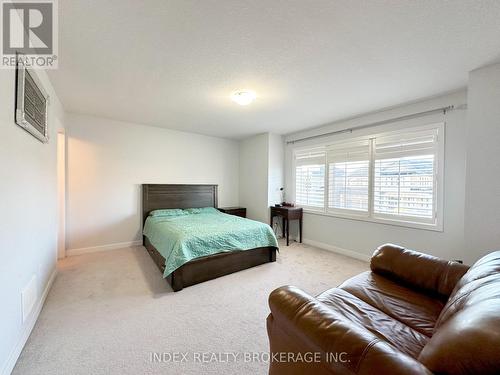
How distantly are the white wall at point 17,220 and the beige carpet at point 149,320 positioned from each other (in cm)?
24

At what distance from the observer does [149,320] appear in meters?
1.96

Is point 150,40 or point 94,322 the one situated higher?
point 150,40

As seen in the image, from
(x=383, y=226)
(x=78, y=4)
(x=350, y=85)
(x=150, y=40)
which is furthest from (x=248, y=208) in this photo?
(x=78, y=4)

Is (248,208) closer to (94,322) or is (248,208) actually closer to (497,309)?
(94,322)

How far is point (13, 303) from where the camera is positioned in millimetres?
1499

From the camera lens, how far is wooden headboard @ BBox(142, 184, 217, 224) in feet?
A: 13.9

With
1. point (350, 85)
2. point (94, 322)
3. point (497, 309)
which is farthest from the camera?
point (350, 85)

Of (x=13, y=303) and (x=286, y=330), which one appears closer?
(x=286, y=330)

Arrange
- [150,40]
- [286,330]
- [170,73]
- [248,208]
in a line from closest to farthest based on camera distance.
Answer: [286,330] → [150,40] → [170,73] → [248,208]

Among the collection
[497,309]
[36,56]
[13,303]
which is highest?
[36,56]

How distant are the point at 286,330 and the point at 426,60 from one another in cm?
255

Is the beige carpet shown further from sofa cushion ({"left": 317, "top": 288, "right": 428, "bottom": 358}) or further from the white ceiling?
the white ceiling

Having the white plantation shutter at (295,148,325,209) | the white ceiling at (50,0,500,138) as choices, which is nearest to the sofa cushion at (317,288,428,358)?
the white ceiling at (50,0,500,138)

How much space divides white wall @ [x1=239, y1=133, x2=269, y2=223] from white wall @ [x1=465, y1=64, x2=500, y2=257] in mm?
3136
